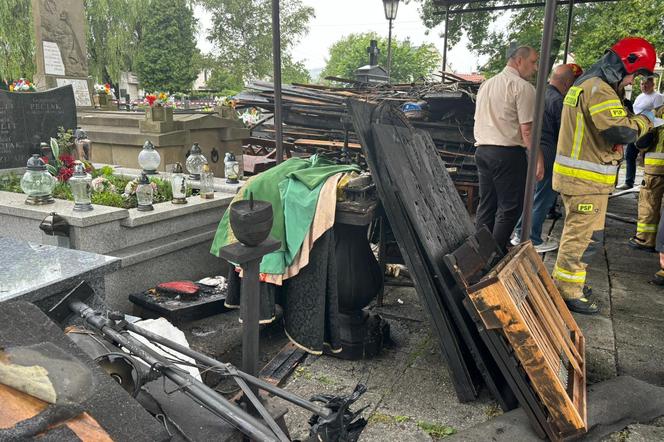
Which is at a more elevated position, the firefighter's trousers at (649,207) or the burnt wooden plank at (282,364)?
the firefighter's trousers at (649,207)

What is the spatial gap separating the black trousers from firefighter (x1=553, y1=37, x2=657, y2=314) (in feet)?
1.98

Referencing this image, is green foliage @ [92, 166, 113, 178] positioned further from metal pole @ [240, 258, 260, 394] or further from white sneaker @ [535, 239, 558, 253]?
white sneaker @ [535, 239, 558, 253]

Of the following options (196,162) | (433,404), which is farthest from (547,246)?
(196,162)

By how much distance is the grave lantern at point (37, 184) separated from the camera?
4000 mm

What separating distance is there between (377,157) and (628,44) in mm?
2544

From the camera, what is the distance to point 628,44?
3.92 metres

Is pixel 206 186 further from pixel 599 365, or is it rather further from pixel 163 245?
pixel 599 365

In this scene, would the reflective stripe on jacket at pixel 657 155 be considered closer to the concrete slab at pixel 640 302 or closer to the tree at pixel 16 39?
the concrete slab at pixel 640 302

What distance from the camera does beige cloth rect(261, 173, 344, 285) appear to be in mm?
2972

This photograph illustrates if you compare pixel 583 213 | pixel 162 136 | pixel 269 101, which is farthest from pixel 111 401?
pixel 269 101

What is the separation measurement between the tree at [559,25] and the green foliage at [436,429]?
12978 millimetres

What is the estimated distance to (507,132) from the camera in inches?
184

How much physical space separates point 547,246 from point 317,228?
13.0 feet

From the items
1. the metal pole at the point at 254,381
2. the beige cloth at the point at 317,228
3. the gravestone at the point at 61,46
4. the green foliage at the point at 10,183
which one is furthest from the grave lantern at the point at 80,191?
the gravestone at the point at 61,46
